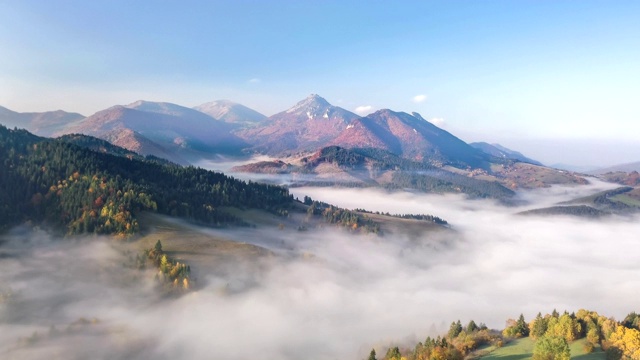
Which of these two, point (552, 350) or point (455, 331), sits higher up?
point (552, 350)

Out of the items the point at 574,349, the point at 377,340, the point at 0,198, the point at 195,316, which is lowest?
the point at 377,340

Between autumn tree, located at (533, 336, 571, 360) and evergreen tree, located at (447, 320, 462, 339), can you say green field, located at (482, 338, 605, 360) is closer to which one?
autumn tree, located at (533, 336, 571, 360)

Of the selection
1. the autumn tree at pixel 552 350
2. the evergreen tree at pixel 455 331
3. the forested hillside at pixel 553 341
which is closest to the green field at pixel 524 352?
the forested hillside at pixel 553 341

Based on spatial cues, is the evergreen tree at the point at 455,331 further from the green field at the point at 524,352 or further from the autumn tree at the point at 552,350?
the autumn tree at the point at 552,350

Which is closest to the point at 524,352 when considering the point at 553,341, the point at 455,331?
the point at 553,341

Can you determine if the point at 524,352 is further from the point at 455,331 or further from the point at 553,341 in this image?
the point at 455,331

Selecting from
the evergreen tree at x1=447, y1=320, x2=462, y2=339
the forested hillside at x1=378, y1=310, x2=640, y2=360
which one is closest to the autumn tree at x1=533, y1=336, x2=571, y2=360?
the forested hillside at x1=378, y1=310, x2=640, y2=360

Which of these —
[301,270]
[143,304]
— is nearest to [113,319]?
[143,304]

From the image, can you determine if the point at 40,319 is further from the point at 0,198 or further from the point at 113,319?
the point at 0,198
